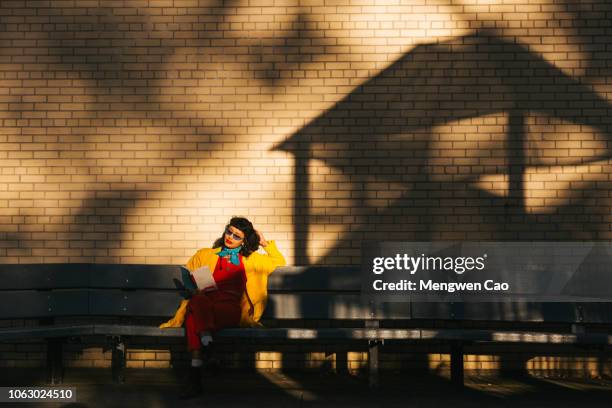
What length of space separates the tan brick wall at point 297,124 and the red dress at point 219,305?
1.05 m

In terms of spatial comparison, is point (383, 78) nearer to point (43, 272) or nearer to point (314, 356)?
point (314, 356)

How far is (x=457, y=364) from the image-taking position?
719 centimetres

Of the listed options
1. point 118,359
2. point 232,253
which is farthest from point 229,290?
point 118,359

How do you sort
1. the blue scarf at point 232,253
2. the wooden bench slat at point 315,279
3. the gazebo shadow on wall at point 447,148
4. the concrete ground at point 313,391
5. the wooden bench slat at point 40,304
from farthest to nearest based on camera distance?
the gazebo shadow on wall at point 447,148
the wooden bench slat at point 315,279
the wooden bench slat at point 40,304
the blue scarf at point 232,253
the concrete ground at point 313,391

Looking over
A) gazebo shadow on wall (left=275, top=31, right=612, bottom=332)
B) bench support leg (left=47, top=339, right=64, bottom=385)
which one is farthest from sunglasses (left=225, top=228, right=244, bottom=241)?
bench support leg (left=47, top=339, right=64, bottom=385)

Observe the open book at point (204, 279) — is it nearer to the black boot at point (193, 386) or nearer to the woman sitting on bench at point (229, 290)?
the woman sitting on bench at point (229, 290)

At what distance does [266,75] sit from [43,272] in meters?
2.61

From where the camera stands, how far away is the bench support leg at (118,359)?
714 cm

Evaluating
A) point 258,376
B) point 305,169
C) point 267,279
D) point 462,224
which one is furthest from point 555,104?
point 258,376

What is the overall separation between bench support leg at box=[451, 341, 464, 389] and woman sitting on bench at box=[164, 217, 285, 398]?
61.6 inches

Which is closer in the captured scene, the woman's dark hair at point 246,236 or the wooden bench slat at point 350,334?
the wooden bench slat at point 350,334

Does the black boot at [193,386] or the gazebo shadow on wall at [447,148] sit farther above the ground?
the gazebo shadow on wall at [447,148]

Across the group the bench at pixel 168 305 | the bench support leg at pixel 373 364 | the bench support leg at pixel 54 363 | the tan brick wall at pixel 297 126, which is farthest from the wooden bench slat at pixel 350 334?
the tan brick wall at pixel 297 126

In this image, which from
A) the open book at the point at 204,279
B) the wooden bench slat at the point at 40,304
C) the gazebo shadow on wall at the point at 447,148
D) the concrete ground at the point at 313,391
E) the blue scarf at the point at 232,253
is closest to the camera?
the concrete ground at the point at 313,391
